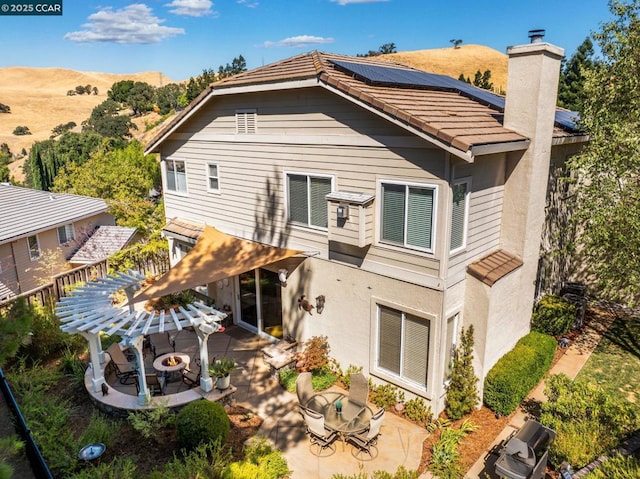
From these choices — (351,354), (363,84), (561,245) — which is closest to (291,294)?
(351,354)

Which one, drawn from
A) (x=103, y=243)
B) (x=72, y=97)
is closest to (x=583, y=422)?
(x=103, y=243)

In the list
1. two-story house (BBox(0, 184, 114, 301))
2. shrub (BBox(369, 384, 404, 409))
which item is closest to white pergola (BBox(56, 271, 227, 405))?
shrub (BBox(369, 384, 404, 409))

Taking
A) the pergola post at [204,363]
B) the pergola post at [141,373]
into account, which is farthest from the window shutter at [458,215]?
the pergola post at [141,373]

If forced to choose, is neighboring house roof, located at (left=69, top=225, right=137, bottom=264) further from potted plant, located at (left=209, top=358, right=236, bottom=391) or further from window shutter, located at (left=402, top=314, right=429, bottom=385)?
window shutter, located at (left=402, top=314, right=429, bottom=385)

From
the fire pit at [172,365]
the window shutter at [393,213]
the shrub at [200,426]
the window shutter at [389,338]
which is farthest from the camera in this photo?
the fire pit at [172,365]

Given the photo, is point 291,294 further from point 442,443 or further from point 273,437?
point 442,443

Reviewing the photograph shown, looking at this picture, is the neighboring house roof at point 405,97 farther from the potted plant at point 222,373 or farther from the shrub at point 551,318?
the potted plant at point 222,373
